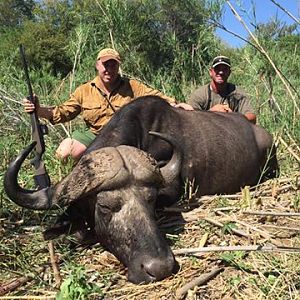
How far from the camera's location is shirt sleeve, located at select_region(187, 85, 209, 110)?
7036mm

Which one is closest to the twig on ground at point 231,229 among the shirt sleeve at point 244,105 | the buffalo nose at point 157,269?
the buffalo nose at point 157,269

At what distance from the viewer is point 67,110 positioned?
18.4 ft

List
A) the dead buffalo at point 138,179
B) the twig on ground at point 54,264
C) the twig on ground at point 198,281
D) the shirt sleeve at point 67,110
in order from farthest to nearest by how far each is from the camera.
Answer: the shirt sleeve at point 67,110
the dead buffalo at point 138,179
the twig on ground at point 54,264
the twig on ground at point 198,281

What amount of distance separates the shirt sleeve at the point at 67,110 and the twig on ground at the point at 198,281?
309 cm

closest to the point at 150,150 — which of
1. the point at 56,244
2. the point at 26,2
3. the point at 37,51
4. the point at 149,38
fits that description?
the point at 56,244

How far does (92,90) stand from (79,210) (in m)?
2.36

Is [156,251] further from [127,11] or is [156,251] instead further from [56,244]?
[127,11]

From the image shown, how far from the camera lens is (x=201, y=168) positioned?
501cm

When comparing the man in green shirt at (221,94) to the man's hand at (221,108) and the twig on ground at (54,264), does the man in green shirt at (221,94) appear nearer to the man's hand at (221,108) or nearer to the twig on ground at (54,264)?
the man's hand at (221,108)

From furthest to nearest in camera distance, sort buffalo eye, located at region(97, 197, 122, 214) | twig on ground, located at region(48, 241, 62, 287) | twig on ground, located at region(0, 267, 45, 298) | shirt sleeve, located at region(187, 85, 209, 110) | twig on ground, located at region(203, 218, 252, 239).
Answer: shirt sleeve, located at region(187, 85, 209, 110)
twig on ground, located at region(203, 218, 252, 239)
buffalo eye, located at region(97, 197, 122, 214)
twig on ground, located at region(48, 241, 62, 287)
twig on ground, located at region(0, 267, 45, 298)

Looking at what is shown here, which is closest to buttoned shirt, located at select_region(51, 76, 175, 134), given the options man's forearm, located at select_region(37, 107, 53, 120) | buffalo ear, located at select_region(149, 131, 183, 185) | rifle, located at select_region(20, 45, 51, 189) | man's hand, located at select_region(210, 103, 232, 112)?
man's forearm, located at select_region(37, 107, 53, 120)

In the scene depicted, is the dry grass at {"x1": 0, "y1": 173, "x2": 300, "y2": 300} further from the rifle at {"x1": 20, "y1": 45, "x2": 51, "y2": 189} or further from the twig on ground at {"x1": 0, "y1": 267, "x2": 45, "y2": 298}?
the rifle at {"x1": 20, "y1": 45, "x2": 51, "y2": 189}

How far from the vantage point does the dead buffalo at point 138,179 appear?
3.12 metres

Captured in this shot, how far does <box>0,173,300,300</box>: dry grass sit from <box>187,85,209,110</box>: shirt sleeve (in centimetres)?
286
